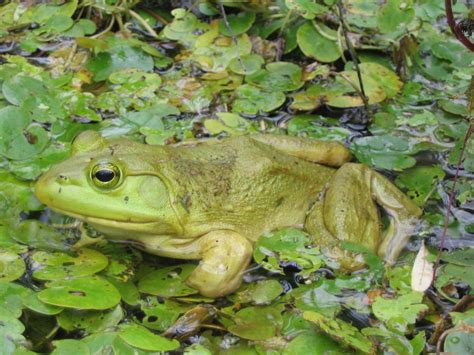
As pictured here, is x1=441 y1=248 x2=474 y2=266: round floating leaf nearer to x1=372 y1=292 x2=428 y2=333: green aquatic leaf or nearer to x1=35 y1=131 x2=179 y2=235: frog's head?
x1=372 y1=292 x2=428 y2=333: green aquatic leaf

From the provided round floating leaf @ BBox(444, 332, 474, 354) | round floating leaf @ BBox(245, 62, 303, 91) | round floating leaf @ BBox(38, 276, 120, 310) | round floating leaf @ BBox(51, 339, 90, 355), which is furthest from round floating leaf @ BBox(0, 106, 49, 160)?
round floating leaf @ BBox(444, 332, 474, 354)

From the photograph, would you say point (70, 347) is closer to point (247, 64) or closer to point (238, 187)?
point (238, 187)

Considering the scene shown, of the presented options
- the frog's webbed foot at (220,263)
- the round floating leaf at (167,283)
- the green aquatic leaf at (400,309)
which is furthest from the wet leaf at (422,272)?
the round floating leaf at (167,283)

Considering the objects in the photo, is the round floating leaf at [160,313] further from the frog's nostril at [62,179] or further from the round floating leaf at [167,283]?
the frog's nostril at [62,179]

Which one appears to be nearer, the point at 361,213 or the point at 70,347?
the point at 70,347

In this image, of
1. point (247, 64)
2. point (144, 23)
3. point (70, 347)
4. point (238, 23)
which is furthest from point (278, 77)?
point (70, 347)

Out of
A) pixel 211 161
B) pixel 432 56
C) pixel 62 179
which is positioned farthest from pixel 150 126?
pixel 432 56
